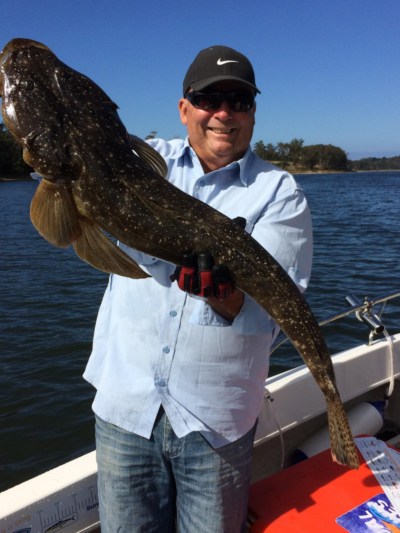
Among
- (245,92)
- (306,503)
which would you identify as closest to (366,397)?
(306,503)

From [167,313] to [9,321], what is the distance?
10799 millimetres

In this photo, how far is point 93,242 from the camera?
2.41 meters

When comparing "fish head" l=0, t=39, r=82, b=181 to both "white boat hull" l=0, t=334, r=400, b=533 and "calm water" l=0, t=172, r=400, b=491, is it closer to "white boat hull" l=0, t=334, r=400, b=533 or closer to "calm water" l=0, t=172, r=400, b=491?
"white boat hull" l=0, t=334, r=400, b=533

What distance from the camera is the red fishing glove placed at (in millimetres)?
2402

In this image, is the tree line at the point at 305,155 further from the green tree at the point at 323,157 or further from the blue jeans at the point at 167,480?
the blue jeans at the point at 167,480

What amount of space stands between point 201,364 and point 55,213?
3.73ft

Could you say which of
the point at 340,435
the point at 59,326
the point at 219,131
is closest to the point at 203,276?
the point at 219,131

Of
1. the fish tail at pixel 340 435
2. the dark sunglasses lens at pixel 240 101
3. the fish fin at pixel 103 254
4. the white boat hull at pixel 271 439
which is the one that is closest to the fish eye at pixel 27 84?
the fish fin at pixel 103 254

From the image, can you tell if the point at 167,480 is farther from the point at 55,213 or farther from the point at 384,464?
the point at 384,464

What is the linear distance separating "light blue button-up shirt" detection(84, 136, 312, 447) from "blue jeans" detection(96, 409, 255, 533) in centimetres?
8

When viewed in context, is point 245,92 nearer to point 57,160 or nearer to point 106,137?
point 106,137

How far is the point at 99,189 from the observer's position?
2.29 meters

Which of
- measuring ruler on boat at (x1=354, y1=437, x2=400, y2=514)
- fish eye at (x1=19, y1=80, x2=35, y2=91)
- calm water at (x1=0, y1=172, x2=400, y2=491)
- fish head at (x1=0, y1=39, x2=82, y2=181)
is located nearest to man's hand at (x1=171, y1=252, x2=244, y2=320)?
fish head at (x1=0, y1=39, x2=82, y2=181)

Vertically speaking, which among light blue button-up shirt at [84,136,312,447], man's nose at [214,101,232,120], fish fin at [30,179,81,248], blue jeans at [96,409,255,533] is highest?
man's nose at [214,101,232,120]
